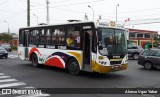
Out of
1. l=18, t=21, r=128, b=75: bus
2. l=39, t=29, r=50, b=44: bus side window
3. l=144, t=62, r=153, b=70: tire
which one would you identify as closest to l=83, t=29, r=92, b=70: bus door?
l=18, t=21, r=128, b=75: bus

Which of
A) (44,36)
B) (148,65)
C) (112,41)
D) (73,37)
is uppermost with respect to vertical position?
(44,36)

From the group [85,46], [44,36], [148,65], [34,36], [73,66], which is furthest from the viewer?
[34,36]

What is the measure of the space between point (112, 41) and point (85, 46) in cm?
151

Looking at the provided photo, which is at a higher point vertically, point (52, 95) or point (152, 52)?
point (152, 52)

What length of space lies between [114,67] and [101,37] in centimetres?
176

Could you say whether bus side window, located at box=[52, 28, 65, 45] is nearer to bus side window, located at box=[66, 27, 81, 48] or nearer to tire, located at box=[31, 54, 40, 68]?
bus side window, located at box=[66, 27, 81, 48]

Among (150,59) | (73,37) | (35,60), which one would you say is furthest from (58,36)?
(150,59)

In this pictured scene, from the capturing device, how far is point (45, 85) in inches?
426

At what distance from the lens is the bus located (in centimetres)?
1263

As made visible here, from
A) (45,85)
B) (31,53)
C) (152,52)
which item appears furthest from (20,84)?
(152,52)

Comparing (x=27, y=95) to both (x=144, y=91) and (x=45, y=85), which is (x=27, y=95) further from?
(x=144, y=91)

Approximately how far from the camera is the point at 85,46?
1353cm

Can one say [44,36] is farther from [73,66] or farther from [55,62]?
[73,66]

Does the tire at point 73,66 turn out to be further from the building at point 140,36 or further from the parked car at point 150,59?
the building at point 140,36
